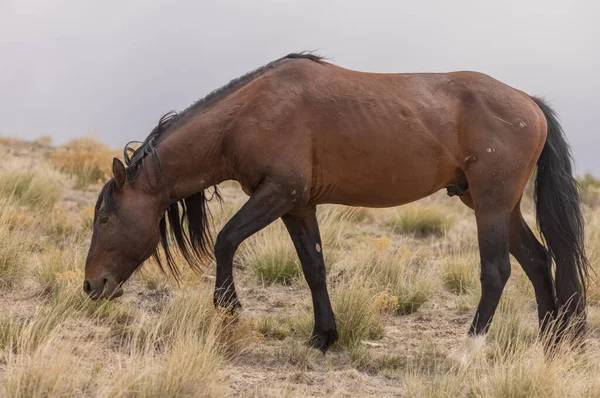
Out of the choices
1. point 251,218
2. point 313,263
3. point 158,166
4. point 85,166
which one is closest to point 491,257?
point 313,263

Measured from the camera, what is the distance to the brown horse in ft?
20.1

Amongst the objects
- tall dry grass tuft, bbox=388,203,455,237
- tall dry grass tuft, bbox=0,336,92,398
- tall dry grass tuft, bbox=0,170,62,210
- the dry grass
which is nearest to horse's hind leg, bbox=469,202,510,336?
the dry grass

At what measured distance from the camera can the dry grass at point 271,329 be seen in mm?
4879

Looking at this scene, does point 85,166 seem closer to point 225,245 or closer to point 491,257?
point 225,245

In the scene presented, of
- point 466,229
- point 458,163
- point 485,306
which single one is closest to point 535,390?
point 485,306

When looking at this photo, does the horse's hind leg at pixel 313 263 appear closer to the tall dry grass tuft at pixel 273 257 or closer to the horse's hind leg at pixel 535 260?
the horse's hind leg at pixel 535 260

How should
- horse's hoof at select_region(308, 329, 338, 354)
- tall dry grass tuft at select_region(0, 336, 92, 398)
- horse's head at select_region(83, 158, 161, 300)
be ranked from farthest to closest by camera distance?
horse's hoof at select_region(308, 329, 338, 354), horse's head at select_region(83, 158, 161, 300), tall dry grass tuft at select_region(0, 336, 92, 398)

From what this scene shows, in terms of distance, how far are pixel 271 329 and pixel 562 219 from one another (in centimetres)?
274

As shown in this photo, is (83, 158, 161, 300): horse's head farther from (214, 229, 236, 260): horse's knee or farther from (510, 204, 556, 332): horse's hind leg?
(510, 204, 556, 332): horse's hind leg

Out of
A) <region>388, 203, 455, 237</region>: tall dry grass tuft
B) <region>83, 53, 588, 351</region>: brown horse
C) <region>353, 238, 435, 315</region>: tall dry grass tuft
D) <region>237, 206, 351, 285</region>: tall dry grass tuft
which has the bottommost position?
<region>388, 203, 455, 237</region>: tall dry grass tuft

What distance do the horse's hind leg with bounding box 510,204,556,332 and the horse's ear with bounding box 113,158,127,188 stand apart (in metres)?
3.35

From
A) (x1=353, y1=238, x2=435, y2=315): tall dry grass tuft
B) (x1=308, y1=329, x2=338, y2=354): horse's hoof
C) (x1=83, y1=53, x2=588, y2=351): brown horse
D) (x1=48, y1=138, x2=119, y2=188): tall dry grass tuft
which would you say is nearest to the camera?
(x1=83, y1=53, x2=588, y2=351): brown horse

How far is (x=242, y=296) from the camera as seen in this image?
8.67 m

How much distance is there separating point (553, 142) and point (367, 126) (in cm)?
182
